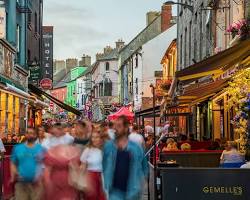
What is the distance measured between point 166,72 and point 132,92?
13.9 metres

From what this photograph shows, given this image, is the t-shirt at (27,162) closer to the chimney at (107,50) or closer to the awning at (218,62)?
the awning at (218,62)

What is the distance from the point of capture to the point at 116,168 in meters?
9.79

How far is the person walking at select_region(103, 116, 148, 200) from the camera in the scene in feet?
31.8

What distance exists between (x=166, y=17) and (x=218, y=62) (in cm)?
5401

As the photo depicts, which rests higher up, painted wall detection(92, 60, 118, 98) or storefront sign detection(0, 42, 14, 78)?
painted wall detection(92, 60, 118, 98)

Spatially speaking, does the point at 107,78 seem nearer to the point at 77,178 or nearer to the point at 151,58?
the point at 151,58

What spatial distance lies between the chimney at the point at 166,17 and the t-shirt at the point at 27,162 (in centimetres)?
5482

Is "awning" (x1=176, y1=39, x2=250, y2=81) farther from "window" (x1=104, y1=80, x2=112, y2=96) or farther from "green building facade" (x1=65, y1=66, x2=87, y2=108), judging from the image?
"green building facade" (x1=65, y1=66, x2=87, y2=108)

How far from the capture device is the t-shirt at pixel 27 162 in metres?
12.0

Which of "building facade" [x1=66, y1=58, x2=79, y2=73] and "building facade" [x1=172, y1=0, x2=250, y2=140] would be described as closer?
"building facade" [x1=172, y1=0, x2=250, y2=140]

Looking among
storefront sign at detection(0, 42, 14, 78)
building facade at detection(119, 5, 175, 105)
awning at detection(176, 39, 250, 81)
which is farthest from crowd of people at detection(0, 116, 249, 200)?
building facade at detection(119, 5, 175, 105)

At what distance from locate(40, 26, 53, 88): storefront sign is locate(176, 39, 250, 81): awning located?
160 feet

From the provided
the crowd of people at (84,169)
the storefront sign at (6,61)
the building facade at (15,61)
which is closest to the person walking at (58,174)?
the crowd of people at (84,169)

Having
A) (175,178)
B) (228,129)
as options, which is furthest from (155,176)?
(228,129)
